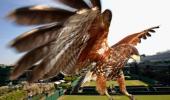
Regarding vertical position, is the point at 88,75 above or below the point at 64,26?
below

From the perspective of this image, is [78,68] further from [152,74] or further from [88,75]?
[152,74]

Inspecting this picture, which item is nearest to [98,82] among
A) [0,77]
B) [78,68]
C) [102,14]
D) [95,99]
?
[78,68]

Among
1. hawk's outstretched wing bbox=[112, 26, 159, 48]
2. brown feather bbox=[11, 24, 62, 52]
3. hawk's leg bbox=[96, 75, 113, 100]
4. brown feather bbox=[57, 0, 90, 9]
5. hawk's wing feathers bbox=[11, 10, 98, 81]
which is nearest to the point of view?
brown feather bbox=[11, 24, 62, 52]

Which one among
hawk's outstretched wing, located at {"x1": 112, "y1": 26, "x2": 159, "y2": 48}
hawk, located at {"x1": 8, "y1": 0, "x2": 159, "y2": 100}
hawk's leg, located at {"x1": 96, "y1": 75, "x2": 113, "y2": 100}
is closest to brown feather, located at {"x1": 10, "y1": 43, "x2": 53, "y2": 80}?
hawk, located at {"x1": 8, "y1": 0, "x2": 159, "y2": 100}

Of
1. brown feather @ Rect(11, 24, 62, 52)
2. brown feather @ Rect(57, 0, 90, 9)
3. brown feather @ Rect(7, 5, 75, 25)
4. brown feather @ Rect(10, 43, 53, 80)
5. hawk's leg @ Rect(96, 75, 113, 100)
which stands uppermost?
brown feather @ Rect(57, 0, 90, 9)

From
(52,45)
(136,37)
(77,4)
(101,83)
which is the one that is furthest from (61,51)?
(136,37)

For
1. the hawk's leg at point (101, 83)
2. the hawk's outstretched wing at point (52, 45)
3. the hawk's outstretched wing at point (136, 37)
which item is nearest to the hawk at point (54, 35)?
the hawk's outstretched wing at point (52, 45)

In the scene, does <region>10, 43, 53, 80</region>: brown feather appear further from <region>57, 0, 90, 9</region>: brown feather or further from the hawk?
<region>57, 0, 90, 9</region>: brown feather

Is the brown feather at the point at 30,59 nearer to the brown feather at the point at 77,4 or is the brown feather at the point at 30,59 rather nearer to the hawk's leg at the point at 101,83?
the brown feather at the point at 77,4
